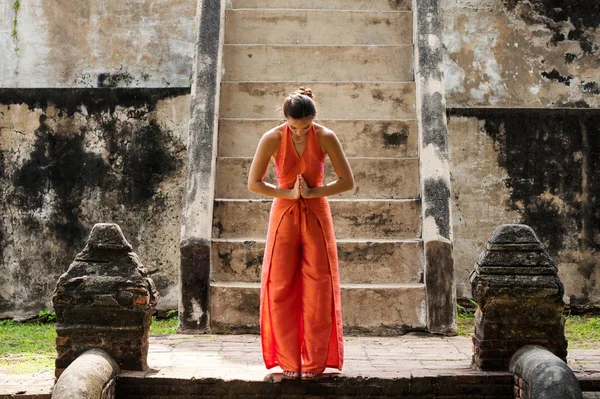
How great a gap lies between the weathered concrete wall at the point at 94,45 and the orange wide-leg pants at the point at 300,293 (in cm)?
491

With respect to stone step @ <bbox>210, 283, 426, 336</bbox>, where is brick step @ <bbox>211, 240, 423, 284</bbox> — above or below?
above

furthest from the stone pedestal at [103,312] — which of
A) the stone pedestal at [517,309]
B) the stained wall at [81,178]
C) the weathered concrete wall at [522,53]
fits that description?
the weathered concrete wall at [522,53]

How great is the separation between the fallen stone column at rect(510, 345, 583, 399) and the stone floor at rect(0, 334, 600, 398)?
271 millimetres

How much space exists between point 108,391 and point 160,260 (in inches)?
129

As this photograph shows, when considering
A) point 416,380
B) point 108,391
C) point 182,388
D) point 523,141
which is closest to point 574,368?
point 416,380

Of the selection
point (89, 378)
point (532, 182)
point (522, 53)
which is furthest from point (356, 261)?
point (522, 53)

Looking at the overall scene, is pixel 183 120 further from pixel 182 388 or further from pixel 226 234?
pixel 182 388

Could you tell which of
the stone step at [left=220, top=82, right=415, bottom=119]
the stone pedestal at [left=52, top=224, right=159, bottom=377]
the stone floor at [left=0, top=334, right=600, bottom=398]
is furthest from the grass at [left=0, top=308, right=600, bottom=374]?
the stone step at [left=220, top=82, right=415, bottom=119]

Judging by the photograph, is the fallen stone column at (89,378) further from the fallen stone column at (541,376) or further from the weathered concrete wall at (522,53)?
the weathered concrete wall at (522,53)

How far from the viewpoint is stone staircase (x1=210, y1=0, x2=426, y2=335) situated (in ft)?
19.7

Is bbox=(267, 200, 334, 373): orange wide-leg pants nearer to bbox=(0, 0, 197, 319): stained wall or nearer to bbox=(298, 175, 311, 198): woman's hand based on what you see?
bbox=(298, 175, 311, 198): woman's hand

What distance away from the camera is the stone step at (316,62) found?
750 cm

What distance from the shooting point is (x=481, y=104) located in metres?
9.03

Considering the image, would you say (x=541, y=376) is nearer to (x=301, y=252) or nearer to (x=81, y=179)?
(x=301, y=252)
